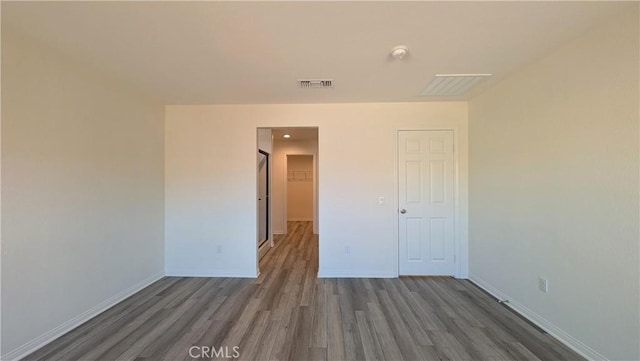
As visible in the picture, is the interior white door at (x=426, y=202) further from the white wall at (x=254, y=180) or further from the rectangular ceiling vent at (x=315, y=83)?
the rectangular ceiling vent at (x=315, y=83)

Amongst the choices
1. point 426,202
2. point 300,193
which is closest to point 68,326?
point 426,202

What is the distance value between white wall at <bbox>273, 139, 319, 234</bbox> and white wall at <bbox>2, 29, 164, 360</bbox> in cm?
338

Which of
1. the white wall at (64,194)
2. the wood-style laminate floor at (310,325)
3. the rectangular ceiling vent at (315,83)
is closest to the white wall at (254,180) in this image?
the wood-style laminate floor at (310,325)

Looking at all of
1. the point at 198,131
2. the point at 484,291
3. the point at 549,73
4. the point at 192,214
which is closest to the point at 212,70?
the point at 198,131

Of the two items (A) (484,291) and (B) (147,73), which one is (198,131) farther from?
(A) (484,291)

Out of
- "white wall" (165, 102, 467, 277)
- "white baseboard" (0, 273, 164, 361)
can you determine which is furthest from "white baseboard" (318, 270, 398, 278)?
"white baseboard" (0, 273, 164, 361)

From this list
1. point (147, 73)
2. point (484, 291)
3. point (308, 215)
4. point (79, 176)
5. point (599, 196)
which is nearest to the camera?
point (599, 196)

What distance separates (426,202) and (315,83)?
2190 mm

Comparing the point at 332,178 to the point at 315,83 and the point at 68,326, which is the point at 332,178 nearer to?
the point at 315,83

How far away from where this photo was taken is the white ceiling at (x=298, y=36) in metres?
1.54

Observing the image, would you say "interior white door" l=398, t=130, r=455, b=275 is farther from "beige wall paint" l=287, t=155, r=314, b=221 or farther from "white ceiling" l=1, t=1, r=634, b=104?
"beige wall paint" l=287, t=155, r=314, b=221

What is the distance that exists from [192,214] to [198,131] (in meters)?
1.18

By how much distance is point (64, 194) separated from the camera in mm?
2146

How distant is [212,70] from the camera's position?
7.77ft
